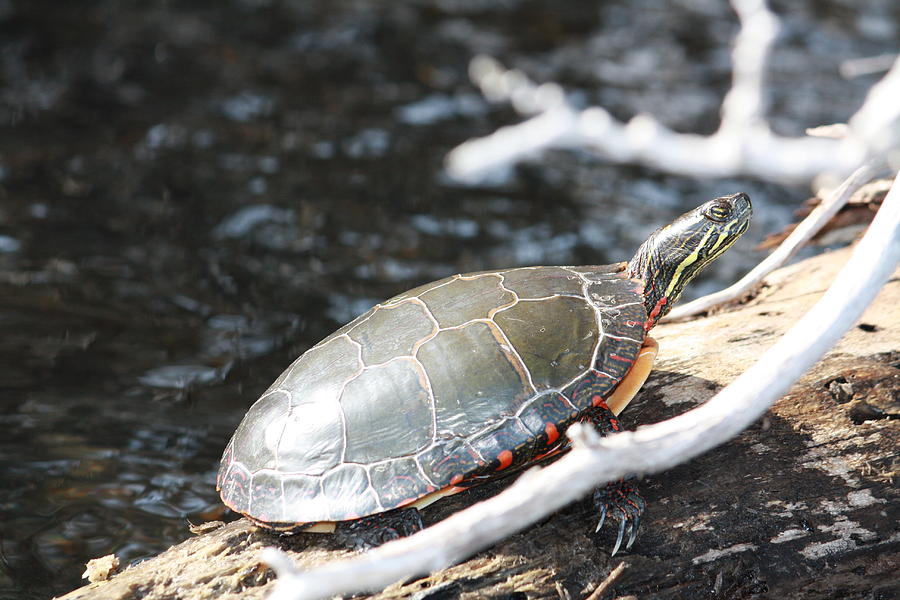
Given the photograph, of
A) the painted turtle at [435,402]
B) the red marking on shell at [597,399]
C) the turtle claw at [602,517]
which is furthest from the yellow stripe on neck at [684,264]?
the turtle claw at [602,517]

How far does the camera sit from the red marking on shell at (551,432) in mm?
2891

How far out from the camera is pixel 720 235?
3.64m

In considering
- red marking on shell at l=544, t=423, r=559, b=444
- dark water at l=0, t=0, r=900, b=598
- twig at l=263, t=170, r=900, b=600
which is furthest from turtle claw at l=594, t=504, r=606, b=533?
dark water at l=0, t=0, r=900, b=598

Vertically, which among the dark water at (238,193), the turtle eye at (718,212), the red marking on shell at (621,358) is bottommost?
the red marking on shell at (621,358)

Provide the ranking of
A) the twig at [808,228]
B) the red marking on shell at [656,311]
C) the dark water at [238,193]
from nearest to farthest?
the red marking on shell at [656,311], the twig at [808,228], the dark water at [238,193]

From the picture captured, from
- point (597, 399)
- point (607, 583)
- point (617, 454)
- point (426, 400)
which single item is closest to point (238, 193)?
point (426, 400)

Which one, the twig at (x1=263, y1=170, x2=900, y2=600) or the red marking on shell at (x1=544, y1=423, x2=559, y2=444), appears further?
the red marking on shell at (x1=544, y1=423, x2=559, y2=444)

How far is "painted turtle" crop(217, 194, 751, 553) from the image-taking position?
2838 millimetres

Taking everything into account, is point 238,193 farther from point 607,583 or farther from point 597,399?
point 607,583

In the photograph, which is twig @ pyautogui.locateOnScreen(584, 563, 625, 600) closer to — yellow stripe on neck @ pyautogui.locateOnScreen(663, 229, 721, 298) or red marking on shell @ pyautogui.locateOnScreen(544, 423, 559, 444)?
red marking on shell @ pyautogui.locateOnScreen(544, 423, 559, 444)

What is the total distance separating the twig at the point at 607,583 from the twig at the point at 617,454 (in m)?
0.82

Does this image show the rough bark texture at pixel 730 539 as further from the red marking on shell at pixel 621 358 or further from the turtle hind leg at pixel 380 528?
the red marking on shell at pixel 621 358

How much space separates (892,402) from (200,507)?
125 inches

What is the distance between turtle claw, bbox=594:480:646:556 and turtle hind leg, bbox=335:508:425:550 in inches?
25.5
